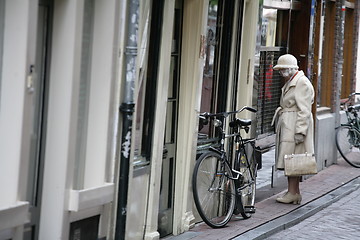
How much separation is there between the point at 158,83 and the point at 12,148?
246 centimetres

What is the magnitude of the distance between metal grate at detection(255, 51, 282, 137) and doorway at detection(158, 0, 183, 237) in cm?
363

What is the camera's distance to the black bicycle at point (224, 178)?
9.27 meters

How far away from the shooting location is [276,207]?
11.0 metres

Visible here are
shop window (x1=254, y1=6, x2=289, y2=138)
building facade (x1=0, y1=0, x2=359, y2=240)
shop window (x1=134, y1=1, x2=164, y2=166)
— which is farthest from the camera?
shop window (x1=254, y1=6, x2=289, y2=138)

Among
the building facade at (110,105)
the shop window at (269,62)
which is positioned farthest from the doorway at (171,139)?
the shop window at (269,62)

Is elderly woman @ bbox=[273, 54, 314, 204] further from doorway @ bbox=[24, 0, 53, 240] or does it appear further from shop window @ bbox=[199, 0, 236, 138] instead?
doorway @ bbox=[24, 0, 53, 240]

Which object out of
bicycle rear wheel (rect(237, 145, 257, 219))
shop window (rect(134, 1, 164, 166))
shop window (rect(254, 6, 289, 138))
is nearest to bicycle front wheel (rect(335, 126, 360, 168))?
shop window (rect(254, 6, 289, 138))

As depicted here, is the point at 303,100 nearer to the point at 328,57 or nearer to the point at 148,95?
the point at 148,95

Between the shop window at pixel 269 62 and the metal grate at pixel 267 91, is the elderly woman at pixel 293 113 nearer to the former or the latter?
the shop window at pixel 269 62

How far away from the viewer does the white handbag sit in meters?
10.9

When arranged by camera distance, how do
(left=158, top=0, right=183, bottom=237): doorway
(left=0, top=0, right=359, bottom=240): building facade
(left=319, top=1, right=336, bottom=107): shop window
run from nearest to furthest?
(left=0, top=0, right=359, bottom=240): building facade
(left=158, top=0, right=183, bottom=237): doorway
(left=319, top=1, right=336, bottom=107): shop window

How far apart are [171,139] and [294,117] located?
2.33 meters

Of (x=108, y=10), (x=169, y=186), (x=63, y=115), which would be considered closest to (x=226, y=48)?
(x=169, y=186)

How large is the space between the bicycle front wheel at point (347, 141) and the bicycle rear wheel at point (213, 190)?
224 inches
